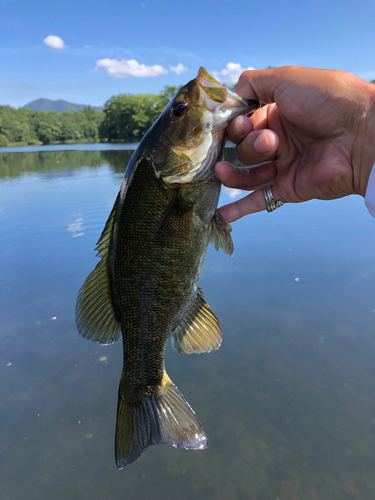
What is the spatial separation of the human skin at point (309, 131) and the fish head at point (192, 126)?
0.39 feet

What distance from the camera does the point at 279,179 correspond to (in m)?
2.48

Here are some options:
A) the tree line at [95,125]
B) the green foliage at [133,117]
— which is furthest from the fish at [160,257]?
the green foliage at [133,117]

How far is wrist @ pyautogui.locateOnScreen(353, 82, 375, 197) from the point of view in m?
1.87

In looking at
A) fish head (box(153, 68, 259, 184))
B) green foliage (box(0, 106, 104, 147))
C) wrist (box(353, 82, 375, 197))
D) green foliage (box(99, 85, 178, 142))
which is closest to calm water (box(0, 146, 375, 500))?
wrist (box(353, 82, 375, 197))

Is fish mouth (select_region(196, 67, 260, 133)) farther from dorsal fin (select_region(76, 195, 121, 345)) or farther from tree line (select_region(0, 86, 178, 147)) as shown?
tree line (select_region(0, 86, 178, 147))

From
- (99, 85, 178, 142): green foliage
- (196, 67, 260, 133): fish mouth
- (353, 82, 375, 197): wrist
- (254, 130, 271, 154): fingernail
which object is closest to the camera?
(196, 67, 260, 133): fish mouth

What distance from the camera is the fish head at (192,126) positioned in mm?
1758

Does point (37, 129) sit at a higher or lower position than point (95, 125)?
lower

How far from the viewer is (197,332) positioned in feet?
7.29

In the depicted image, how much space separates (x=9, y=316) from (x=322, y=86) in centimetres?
510

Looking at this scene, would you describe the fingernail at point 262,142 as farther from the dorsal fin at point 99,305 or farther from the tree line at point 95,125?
the tree line at point 95,125

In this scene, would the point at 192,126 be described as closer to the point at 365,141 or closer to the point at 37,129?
the point at 365,141

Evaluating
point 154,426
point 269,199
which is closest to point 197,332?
point 154,426

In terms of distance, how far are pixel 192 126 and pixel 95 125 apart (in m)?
110
